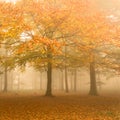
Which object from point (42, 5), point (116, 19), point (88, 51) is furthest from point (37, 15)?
point (116, 19)

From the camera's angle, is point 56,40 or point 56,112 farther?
point 56,40

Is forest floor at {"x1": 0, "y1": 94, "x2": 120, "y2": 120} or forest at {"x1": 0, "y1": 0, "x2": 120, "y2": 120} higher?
forest at {"x1": 0, "y1": 0, "x2": 120, "y2": 120}

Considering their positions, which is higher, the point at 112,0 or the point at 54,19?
the point at 112,0

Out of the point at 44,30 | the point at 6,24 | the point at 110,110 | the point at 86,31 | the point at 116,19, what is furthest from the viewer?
the point at 116,19

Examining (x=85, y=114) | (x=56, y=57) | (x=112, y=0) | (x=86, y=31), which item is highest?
(x=112, y=0)

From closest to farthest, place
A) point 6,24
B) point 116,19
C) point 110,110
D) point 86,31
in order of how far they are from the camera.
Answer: point 6,24, point 110,110, point 86,31, point 116,19

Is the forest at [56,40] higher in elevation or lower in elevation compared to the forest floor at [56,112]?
higher

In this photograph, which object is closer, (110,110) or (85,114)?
(85,114)

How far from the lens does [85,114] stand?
14.1m

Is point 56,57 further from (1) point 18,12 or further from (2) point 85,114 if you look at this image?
(2) point 85,114

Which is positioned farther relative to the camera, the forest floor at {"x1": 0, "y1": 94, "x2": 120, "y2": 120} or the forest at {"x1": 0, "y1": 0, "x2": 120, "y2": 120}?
the forest at {"x1": 0, "y1": 0, "x2": 120, "y2": 120}

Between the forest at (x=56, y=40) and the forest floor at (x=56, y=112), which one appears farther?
the forest at (x=56, y=40)

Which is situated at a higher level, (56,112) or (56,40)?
(56,40)

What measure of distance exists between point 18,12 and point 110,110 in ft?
31.9
